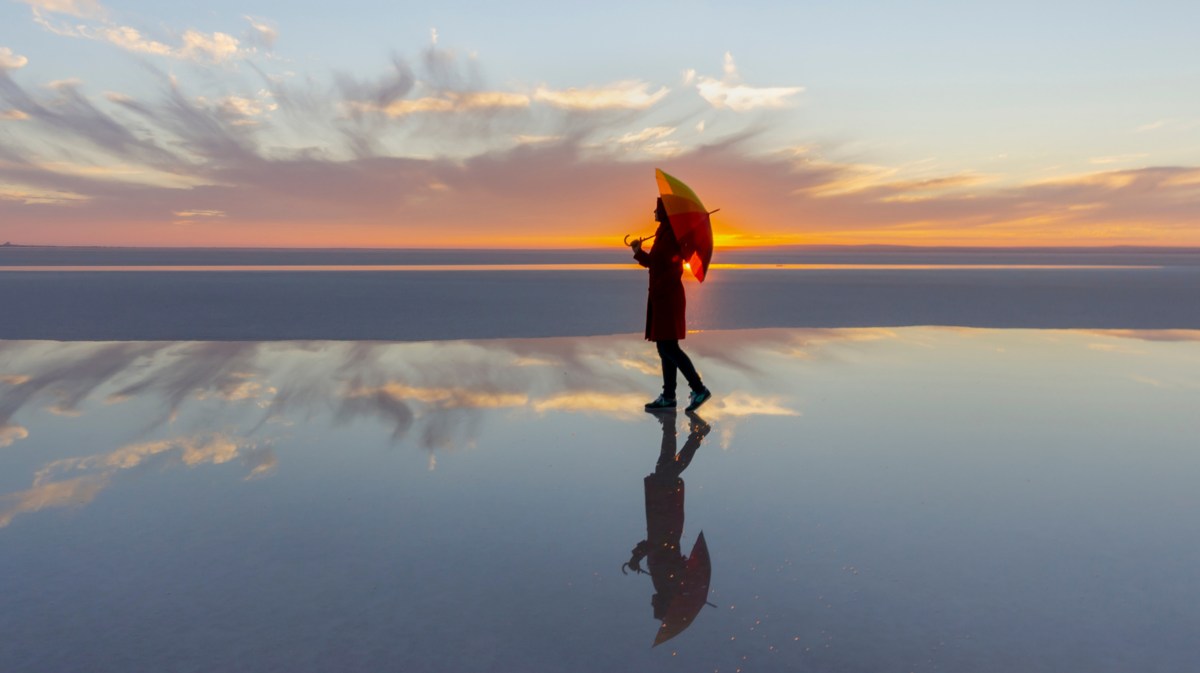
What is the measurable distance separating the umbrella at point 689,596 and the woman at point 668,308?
3.90m

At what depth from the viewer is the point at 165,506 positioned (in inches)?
211

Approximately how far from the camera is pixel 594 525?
5.02m

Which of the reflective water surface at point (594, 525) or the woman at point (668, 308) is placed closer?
the reflective water surface at point (594, 525)

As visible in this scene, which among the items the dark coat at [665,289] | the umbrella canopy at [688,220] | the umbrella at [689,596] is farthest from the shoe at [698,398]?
the umbrella at [689,596]

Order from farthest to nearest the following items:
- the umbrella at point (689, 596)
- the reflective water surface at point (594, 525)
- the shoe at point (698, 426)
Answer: the shoe at point (698, 426) < the umbrella at point (689, 596) < the reflective water surface at point (594, 525)

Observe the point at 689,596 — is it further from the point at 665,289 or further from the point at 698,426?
the point at 665,289

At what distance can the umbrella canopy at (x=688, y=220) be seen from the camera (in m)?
8.41

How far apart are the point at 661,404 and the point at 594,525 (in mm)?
3512

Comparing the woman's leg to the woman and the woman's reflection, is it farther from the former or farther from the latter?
the woman's reflection

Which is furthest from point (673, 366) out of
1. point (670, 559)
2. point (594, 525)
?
point (670, 559)

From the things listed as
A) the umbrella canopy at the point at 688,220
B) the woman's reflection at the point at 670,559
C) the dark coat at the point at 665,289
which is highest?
the umbrella canopy at the point at 688,220

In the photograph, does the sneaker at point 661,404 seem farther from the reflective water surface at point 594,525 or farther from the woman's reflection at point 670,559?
the woman's reflection at point 670,559

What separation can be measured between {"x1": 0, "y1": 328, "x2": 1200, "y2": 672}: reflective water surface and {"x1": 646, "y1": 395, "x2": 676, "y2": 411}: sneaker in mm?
264

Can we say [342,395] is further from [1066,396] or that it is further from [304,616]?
[1066,396]
